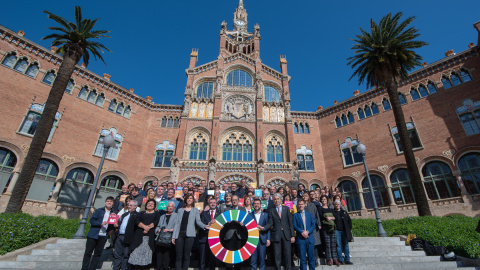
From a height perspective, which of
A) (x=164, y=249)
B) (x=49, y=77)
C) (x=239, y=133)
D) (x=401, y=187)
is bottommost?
(x=164, y=249)

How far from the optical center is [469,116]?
795 inches

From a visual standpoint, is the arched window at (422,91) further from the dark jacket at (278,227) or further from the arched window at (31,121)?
the arched window at (31,121)

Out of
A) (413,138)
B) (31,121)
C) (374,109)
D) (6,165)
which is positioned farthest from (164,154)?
(413,138)

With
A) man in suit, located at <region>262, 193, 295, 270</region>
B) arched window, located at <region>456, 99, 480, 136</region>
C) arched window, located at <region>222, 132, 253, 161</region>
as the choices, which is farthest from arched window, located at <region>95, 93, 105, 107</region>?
arched window, located at <region>456, 99, 480, 136</region>

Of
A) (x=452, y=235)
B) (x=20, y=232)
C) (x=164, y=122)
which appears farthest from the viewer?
(x=164, y=122)

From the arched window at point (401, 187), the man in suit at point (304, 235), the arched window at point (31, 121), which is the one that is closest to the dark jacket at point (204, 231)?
the man in suit at point (304, 235)

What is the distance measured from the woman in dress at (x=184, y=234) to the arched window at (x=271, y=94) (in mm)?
24034

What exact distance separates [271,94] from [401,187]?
16.9 meters

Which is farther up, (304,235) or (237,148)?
(237,148)

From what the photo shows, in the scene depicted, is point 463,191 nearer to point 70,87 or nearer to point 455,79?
point 455,79

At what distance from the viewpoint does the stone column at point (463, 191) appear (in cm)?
1834

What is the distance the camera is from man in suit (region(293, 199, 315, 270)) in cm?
648

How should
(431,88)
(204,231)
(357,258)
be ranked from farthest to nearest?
(431,88), (357,258), (204,231)

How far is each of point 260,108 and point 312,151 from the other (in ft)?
26.3
